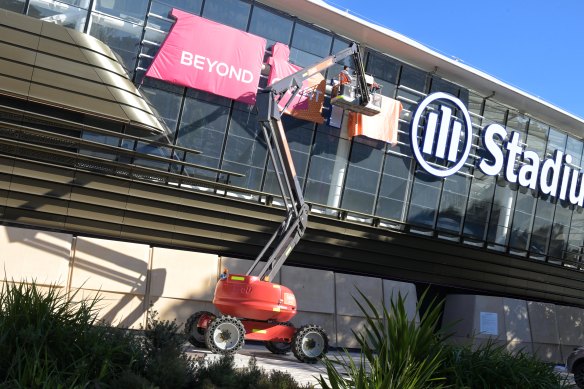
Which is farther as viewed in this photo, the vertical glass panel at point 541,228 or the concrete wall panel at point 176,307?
the vertical glass panel at point 541,228

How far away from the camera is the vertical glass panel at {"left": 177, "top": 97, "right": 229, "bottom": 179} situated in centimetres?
1684

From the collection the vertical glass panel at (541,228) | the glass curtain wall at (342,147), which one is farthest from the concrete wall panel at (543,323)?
the vertical glass panel at (541,228)

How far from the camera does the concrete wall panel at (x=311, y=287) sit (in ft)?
58.6

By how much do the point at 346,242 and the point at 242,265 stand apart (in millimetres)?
3888

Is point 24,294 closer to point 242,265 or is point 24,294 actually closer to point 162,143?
point 162,143

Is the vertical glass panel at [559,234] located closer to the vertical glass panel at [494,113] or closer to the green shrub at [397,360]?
the vertical glass panel at [494,113]

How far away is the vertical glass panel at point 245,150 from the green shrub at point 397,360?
32.0 ft

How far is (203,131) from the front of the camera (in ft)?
56.2

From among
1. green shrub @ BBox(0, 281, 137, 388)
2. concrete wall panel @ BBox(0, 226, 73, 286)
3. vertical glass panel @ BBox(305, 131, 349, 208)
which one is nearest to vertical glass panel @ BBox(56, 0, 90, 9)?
concrete wall panel @ BBox(0, 226, 73, 286)

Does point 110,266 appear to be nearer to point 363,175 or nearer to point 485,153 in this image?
point 363,175

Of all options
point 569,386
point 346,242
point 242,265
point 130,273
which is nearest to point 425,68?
point 346,242

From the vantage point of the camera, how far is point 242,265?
1748 cm

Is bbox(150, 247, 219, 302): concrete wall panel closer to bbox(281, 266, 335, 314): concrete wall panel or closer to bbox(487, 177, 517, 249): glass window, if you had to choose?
bbox(281, 266, 335, 314): concrete wall panel

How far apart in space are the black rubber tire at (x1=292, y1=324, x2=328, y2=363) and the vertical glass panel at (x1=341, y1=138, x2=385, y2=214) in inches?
259
